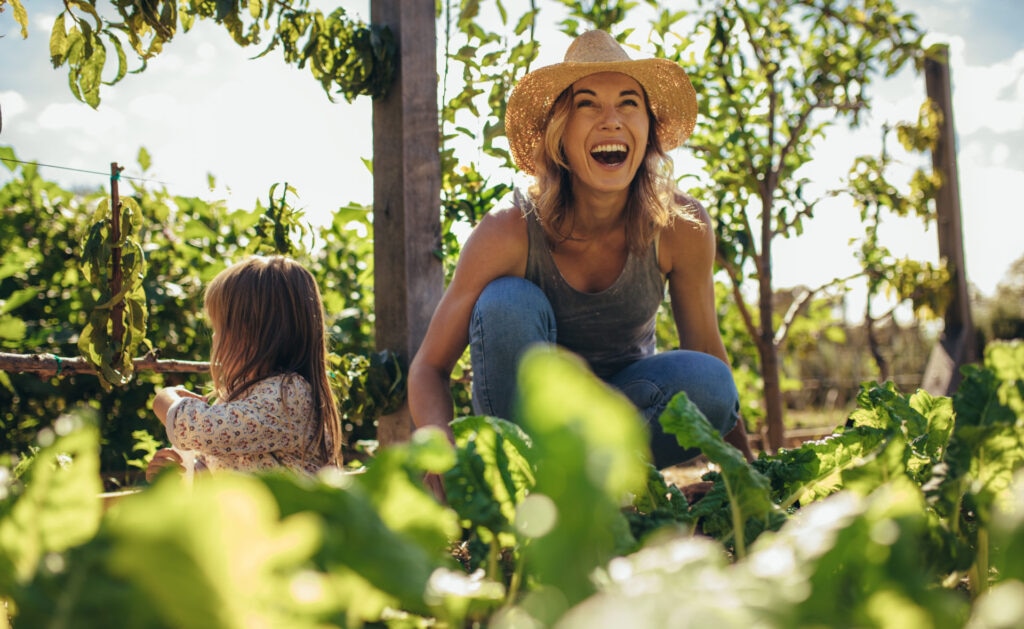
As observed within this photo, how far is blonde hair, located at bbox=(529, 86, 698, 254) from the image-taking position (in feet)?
6.76

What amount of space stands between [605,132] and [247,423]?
1.17 metres

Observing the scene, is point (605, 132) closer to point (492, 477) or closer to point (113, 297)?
point (113, 297)

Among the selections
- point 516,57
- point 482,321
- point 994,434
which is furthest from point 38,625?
point 516,57

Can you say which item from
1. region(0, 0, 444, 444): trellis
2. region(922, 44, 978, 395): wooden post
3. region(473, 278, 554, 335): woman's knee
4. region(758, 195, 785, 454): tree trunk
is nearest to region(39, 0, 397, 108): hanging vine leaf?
region(0, 0, 444, 444): trellis

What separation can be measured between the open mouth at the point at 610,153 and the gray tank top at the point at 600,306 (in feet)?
0.72

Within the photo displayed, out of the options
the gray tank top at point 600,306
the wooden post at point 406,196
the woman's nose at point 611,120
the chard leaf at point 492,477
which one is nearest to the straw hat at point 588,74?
the woman's nose at point 611,120

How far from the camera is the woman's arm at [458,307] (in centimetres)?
179

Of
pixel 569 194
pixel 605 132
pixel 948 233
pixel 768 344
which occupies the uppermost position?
pixel 948 233

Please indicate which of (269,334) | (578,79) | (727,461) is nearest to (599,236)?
(578,79)

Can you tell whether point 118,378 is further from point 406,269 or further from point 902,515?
point 902,515

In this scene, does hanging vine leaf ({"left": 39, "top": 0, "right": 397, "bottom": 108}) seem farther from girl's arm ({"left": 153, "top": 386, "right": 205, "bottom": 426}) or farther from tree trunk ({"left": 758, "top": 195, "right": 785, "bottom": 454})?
tree trunk ({"left": 758, "top": 195, "right": 785, "bottom": 454})

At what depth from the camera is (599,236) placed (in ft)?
7.08

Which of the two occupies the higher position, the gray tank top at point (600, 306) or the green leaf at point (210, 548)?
the gray tank top at point (600, 306)

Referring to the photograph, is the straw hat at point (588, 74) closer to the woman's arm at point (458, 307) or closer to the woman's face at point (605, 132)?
the woman's face at point (605, 132)
